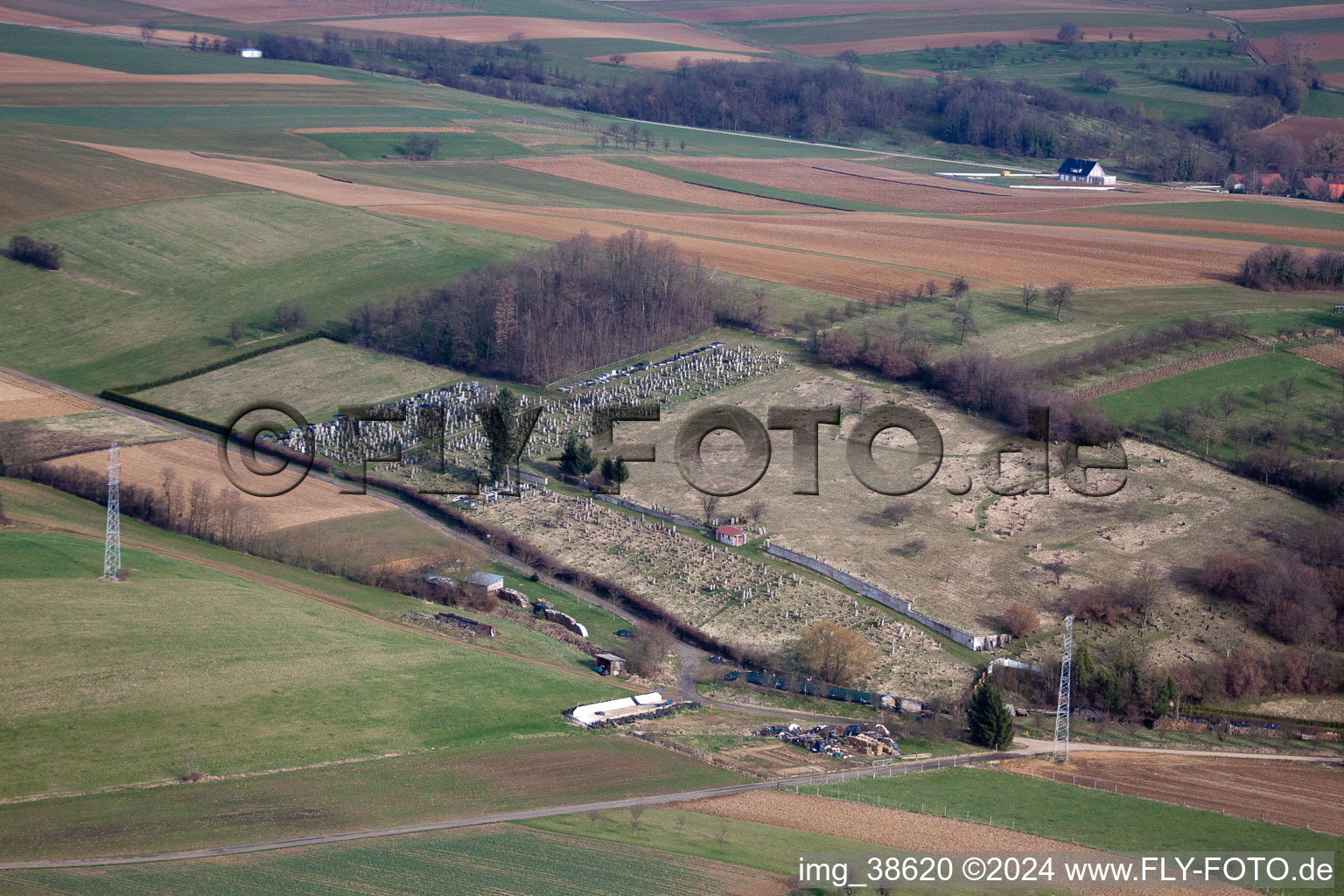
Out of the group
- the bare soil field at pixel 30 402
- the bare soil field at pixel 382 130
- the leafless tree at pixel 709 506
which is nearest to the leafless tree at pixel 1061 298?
the leafless tree at pixel 709 506

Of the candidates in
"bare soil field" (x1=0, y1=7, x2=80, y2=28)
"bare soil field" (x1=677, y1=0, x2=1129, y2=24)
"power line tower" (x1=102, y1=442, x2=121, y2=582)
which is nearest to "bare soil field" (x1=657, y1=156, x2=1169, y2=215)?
"bare soil field" (x1=0, y1=7, x2=80, y2=28)

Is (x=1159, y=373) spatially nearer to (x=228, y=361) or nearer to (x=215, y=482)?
(x=215, y=482)

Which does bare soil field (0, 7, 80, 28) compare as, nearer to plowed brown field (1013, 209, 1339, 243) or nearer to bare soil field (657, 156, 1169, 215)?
bare soil field (657, 156, 1169, 215)

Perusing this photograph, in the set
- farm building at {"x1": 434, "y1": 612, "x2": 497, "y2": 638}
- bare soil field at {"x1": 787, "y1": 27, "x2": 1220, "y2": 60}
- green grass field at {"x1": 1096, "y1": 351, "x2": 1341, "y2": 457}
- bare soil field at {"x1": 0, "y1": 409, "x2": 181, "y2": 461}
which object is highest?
bare soil field at {"x1": 787, "y1": 27, "x2": 1220, "y2": 60}

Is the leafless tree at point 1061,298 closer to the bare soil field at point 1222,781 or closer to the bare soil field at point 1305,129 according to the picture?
the bare soil field at point 1222,781

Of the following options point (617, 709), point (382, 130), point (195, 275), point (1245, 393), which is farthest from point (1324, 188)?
point (617, 709)
